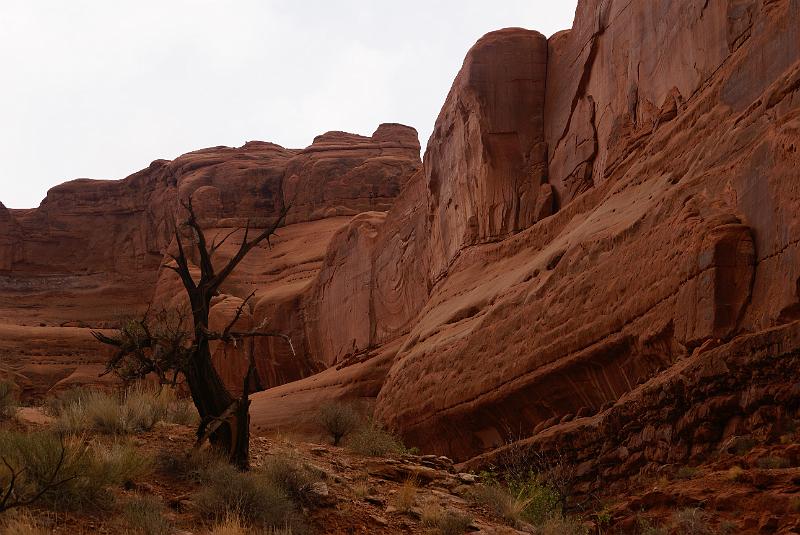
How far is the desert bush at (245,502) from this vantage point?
10.1 metres

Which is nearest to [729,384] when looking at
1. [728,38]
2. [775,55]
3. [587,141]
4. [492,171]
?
[775,55]

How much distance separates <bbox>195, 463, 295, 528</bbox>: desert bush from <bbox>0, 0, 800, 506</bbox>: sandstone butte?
478 centimetres

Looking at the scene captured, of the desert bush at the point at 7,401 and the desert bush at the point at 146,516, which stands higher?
the desert bush at the point at 7,401

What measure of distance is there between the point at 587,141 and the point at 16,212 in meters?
51.1

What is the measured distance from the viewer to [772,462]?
10008 millimetres

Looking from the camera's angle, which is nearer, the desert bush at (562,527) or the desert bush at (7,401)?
the desert bush at (562,527)

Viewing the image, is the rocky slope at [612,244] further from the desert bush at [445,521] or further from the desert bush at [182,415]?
the desert bush at [182,415]

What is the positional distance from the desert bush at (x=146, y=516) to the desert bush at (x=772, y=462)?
588cm

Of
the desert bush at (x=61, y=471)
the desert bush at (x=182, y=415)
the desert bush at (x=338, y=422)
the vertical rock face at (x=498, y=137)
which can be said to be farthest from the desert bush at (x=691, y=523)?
the vertical rock face at (x=498, y=137)

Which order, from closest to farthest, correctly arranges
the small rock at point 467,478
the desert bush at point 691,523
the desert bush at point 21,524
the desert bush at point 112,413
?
1. the desert bush at point 21,524
2. the desert bush at point 691,523
3. the desert bush at point 112,413
4. the small rock at point 467,478

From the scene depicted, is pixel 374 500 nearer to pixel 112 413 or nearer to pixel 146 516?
pixel 146 516

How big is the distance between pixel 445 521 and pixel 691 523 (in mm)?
2615

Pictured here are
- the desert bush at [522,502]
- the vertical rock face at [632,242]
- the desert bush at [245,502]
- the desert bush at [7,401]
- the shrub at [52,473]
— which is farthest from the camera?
the desert bush at [7,401]

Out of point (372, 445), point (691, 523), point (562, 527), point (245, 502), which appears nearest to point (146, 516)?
point (245, 502)
